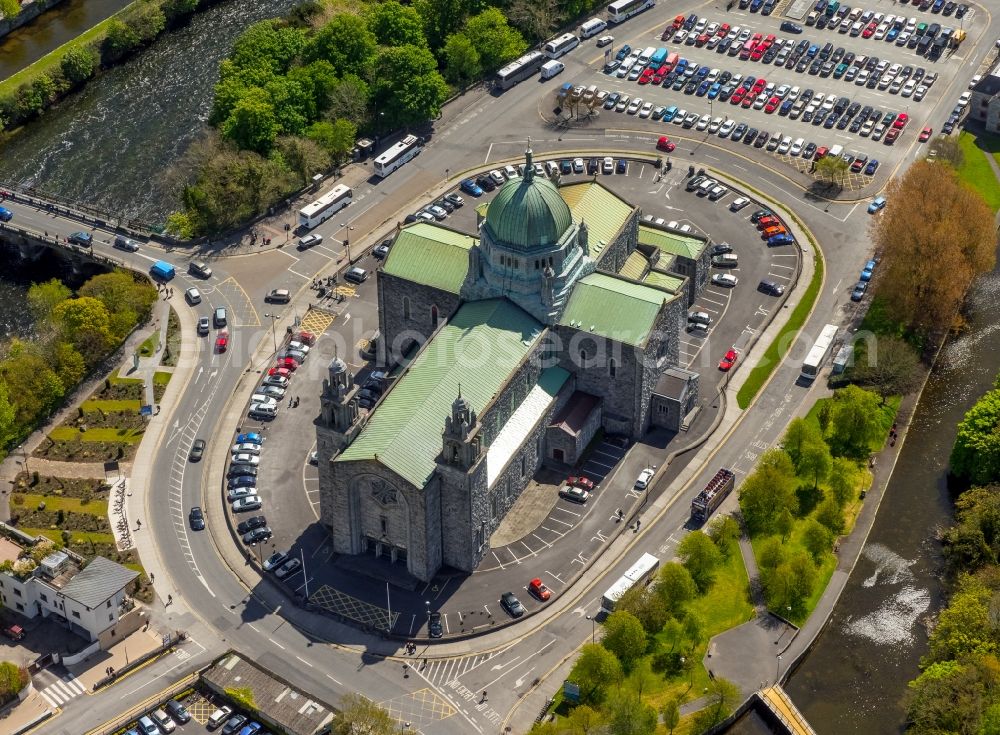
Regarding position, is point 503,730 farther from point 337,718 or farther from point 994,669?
point 994,669

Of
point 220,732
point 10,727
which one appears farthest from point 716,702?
point 10,727

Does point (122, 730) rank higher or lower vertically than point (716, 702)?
higher

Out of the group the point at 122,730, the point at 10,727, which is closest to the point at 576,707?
the point at 122,730

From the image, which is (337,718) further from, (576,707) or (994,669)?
(994,669)

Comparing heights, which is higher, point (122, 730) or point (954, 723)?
point (122, 730)

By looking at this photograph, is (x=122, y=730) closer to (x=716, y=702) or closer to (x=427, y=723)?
(x=427, y=723)
